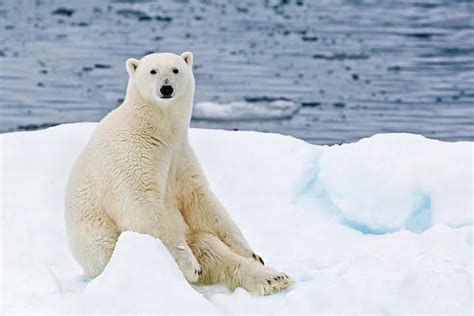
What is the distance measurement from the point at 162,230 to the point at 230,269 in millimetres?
336

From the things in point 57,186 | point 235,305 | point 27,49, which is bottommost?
point 27,49

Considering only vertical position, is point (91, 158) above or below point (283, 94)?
above

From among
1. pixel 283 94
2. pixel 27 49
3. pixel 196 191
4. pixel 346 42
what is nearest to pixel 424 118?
pixel 283 94

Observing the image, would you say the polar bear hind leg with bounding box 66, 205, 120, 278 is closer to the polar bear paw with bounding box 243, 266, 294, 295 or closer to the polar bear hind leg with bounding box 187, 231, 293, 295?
the polar bear hind leg with bounding box 187, 231, 293, 295

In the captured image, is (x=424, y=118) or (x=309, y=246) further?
(x=424, y=118)

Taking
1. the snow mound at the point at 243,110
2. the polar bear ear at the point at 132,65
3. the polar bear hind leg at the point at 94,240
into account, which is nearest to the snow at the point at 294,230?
the polar bear hind leg at the point at 94,240

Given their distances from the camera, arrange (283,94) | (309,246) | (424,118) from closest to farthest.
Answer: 1. (309,246)
2. (424,118)
3. (283,94)

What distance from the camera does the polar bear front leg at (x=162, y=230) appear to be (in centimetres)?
421

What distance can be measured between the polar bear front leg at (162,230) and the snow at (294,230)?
0.42 feet

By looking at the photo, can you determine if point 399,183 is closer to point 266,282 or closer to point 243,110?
point 266,282

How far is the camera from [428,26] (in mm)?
26297

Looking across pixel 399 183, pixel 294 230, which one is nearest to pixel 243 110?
pixel 399 183

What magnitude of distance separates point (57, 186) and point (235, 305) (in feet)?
8.23

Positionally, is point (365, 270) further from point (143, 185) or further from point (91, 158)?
point (91, 158)
